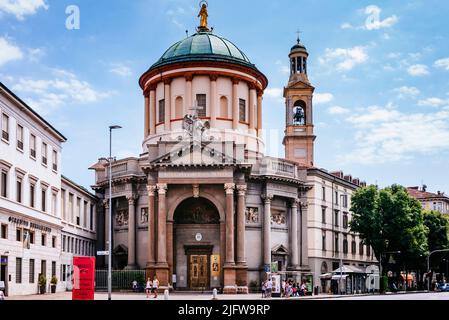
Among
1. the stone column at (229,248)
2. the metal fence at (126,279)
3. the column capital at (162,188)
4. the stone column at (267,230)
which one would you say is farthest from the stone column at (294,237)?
the metal fence at (126,279)

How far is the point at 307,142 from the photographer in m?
105

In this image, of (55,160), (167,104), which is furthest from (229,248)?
(167,104)

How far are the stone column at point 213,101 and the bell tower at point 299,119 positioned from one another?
118 feet

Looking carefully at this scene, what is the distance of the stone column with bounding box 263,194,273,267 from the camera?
213 ft

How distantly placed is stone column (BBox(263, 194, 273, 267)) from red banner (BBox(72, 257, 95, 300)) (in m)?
35.2

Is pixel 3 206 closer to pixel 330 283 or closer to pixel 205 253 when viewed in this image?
pixel 205 253

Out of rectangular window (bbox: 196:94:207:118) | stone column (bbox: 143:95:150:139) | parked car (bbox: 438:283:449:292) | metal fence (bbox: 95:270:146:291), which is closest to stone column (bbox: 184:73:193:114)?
rectangular window (bbox: 196:94:207:118)

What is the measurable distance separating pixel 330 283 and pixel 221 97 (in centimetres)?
2450

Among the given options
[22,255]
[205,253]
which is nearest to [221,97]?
[205,253]

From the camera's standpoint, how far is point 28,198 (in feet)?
162

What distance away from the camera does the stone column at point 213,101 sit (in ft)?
229

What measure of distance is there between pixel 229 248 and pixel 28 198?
62.5 ft

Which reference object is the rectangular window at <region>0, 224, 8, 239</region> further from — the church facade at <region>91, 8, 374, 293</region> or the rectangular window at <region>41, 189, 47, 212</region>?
the church facade at <region>91, 8, 374, 293</region>

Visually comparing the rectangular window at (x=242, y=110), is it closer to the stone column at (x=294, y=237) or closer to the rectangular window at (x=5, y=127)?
the stone column at (x=294, y=237)
